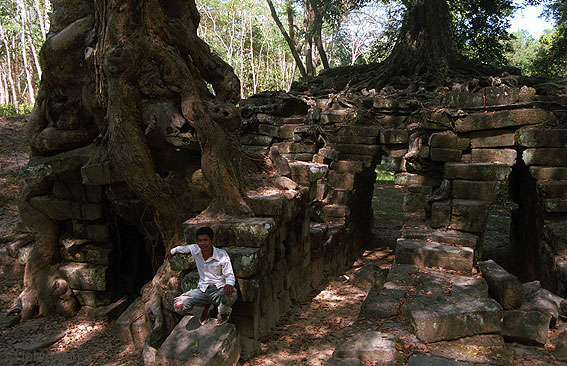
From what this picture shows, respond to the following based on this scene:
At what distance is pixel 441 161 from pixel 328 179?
3051mm

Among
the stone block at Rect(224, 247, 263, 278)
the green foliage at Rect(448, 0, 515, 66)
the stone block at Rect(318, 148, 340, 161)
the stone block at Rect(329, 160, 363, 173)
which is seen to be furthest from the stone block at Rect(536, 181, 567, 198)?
the green foliage at Rect(448, 0, 515, 66)

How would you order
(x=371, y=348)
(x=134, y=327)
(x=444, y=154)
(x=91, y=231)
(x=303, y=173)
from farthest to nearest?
(x=444, y=154)
(x=91, y=231)
(x=303, y=173)
(x=134, y=327)
(x=371, y=348)

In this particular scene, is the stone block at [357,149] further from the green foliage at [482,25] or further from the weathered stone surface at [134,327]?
the green foliage at [482,25]

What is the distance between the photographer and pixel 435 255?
5.46 meters

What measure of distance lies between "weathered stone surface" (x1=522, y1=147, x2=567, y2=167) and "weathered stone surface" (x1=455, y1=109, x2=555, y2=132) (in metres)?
0.51

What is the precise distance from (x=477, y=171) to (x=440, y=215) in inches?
41.5

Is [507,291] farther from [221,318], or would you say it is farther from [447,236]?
[221,318]

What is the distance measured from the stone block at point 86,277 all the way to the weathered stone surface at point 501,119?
6.64m

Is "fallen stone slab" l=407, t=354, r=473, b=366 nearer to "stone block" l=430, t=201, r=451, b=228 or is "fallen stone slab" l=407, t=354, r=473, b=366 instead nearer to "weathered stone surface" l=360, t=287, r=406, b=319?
"weathered stone surface" l=360, t=287, r=406, b=319

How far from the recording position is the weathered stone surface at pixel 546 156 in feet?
22.1

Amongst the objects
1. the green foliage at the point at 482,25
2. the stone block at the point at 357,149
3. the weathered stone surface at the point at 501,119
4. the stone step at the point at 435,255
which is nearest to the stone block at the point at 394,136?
the stone block at the point at 357,149

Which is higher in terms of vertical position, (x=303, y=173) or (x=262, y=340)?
(x=303, y=173)

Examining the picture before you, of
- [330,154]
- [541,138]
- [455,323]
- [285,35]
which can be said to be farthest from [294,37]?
[455,323]

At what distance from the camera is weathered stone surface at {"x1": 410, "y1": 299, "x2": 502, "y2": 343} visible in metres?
3.84
